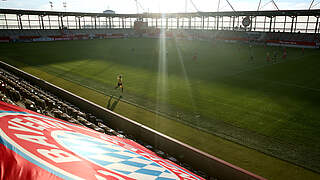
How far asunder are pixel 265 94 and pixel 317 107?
399 centimetres

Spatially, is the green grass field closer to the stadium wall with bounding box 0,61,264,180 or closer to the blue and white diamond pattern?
the stadium wall with bounding box 0,61,264,180

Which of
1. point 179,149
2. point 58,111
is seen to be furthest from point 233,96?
point 58,111

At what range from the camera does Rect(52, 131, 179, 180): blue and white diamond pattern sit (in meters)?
4.83

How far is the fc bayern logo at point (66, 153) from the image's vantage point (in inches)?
157

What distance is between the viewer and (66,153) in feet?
15.0

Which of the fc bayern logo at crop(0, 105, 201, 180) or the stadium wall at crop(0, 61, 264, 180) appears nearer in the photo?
the fc bayern logo at crop(0, 105, 201, 180)

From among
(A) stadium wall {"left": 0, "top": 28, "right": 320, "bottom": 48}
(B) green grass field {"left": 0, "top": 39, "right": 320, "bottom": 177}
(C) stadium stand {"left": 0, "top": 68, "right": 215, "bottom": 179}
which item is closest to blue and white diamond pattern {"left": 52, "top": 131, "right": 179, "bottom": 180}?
(C) stadium stand {"left": 0, "top": 68, "right": 215, "bottom": 179}

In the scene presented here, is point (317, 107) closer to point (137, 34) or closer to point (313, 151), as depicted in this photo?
point (313, 151)

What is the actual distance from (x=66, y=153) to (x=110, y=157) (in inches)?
40.6

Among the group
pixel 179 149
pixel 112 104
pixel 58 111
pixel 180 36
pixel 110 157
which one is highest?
pixel 180 36

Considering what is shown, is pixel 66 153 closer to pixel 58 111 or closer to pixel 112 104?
pixel 58 111

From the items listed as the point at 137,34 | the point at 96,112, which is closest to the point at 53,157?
the point at 96,112

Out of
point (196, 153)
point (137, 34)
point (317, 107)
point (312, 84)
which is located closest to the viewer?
point (196, 153)

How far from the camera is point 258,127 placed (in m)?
13.6
